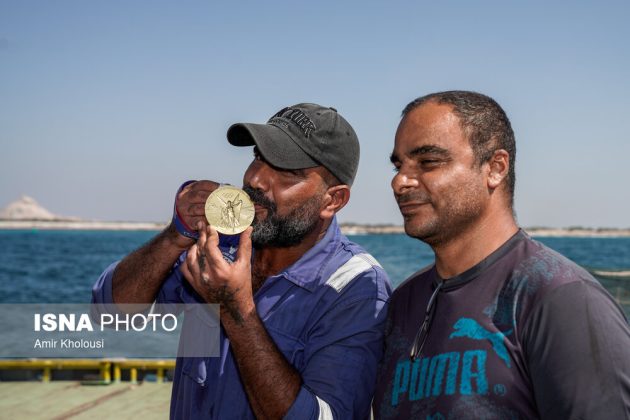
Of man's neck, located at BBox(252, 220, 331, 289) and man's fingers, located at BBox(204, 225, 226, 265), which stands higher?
man's fingers, located at BBox(204, 225, 226, 265)

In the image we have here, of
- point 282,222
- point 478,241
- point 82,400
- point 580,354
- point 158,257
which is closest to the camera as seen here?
point 580,354

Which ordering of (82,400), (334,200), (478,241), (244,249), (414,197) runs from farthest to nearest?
(82,400) → (334,200) → (244,249) → (414,197) → (478,241)

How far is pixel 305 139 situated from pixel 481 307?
1215 millimetres

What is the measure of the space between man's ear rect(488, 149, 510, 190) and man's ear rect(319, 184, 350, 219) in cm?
88

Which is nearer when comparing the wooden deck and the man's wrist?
the man's wrist

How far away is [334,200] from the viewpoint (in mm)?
3246

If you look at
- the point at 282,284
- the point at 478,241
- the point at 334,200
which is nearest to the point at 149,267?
the point at 282,284

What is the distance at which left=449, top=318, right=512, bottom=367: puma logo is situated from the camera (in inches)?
86.1

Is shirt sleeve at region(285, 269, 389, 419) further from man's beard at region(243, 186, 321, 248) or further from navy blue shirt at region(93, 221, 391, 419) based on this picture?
man's beard at region(243, 186, 321, 248)

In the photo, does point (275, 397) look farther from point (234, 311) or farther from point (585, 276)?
point (585, 276)

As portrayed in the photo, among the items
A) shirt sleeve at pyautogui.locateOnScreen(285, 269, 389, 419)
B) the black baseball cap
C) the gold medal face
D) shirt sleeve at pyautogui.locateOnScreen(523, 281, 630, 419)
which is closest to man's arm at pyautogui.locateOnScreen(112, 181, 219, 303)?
the gold medal face

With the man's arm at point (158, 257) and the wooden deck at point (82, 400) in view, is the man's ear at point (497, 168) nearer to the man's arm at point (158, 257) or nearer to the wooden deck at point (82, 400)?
the man's arm at point (158, 257)

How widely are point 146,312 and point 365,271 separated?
4.45 ft

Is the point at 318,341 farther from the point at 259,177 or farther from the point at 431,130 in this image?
the point at 431,130
